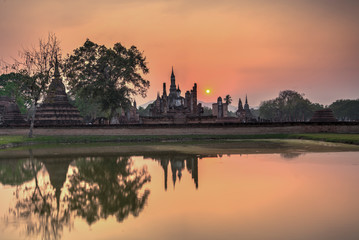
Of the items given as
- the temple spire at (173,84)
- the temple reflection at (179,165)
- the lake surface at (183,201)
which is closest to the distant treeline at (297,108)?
the temple spire at (173,84)

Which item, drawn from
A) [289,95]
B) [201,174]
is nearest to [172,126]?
[201,174]

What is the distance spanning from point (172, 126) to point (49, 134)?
44.1 feet

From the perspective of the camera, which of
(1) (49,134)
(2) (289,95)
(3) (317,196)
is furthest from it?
(2) (289,95)

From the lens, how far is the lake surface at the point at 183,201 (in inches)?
304

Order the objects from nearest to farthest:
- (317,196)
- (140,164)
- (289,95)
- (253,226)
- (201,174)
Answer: (253,226) → (317,196) → (201,174) → (140,164) → (289,95)

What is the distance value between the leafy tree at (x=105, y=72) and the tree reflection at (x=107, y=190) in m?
33.6

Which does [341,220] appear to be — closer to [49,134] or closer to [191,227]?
[191,227]

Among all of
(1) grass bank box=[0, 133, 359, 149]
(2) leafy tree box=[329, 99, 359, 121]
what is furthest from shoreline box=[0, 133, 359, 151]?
(2) leafy tree box=[329, 99, 359, 121]

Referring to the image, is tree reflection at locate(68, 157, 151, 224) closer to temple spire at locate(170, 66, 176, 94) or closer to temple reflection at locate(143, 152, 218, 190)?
temple reflection at locate(143, 152, 218, 190)

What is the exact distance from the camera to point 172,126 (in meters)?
42.1

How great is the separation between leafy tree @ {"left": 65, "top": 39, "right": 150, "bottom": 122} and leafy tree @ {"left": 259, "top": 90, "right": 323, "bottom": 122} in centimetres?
6680

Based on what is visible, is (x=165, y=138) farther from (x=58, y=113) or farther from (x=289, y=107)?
(x=289, y=107)

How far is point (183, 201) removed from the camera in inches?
402

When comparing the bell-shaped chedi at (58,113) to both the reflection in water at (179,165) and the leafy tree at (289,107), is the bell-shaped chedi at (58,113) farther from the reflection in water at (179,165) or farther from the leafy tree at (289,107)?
the leafy tree at (289,107)
